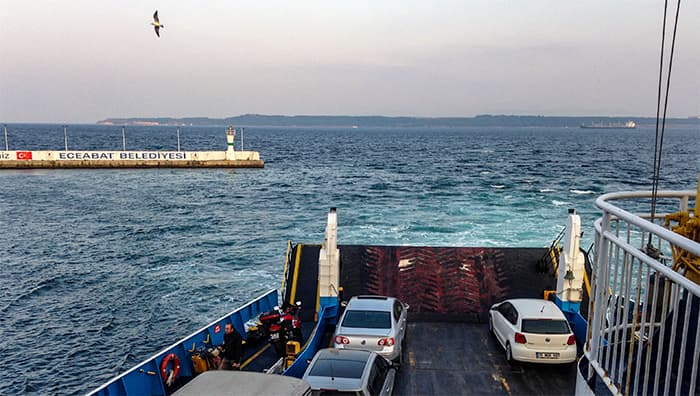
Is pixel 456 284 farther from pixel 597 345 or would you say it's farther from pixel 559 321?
pixel 597 345

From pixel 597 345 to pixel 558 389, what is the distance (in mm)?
7059

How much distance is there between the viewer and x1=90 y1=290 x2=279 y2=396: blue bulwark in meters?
10.7

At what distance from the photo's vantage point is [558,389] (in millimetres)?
11492

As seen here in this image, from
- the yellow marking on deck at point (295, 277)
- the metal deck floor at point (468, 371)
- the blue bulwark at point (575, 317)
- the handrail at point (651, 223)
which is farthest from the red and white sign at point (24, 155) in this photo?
the handrail at point (651, 223)

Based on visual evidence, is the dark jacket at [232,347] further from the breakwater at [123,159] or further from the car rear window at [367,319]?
the breakwater at [123,159]

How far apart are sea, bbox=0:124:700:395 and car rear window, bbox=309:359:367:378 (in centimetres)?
1261

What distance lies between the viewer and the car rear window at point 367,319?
12.4m

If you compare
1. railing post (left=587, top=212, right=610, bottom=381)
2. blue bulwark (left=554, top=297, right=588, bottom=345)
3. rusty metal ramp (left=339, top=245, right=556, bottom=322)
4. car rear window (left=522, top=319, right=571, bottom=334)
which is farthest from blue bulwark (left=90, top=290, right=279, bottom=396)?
blue bulwark (left=554, top=297, right=588, bottom=345)

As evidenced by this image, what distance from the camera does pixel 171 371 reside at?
1198 cm

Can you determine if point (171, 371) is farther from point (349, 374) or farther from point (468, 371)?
point (468, 371)

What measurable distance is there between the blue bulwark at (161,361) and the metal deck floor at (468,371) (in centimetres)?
498

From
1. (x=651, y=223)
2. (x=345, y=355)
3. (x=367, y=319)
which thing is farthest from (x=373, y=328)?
(x=651, y=223)

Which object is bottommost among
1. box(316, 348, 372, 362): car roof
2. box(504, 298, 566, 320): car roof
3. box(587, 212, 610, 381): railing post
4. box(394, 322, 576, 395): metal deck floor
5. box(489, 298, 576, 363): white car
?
box(394, 322, 576, 395): metal deck floor

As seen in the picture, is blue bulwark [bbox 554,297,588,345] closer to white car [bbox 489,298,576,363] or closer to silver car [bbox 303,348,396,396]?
white car [bbox 489,298,576,363]
